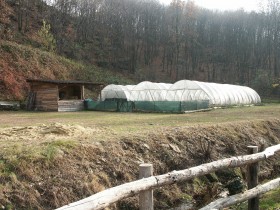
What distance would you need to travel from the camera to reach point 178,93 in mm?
35344

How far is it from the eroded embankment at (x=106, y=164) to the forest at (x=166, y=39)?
5086cm

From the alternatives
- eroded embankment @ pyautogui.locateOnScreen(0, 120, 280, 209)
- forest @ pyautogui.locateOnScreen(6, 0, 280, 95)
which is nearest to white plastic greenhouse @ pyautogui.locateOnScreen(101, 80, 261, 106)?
eroded embankment @ pyautogui.locateOnScreen(0, 120, 280, 209)

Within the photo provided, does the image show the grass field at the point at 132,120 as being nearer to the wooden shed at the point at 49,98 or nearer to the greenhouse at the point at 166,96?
the greenhouse at the point at 166,96

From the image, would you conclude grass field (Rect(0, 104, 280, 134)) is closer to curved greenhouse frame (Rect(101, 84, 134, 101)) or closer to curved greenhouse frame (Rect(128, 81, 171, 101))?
curved greenhouse frame (Rect(128, 81, 171, 101))

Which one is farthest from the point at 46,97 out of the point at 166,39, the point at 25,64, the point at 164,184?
the point at 166,39

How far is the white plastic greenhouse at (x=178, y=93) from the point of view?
3397 cm

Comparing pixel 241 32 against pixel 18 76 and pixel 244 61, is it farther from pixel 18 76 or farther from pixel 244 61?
pixel 18 76

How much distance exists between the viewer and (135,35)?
78438mm

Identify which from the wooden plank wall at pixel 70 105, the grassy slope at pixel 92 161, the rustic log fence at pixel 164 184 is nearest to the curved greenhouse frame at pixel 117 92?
the wooden plank wall at pixel 70 105

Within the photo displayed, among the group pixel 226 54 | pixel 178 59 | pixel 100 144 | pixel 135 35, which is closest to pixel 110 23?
pixel 135 35

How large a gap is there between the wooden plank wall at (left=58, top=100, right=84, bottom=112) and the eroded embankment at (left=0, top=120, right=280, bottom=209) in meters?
18.5

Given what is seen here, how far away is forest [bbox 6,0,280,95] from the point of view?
68.2 meters

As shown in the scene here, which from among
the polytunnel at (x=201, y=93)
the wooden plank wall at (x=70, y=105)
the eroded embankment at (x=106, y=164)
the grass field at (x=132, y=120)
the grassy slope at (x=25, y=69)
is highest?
the grassy slope at (x=25, y=69)

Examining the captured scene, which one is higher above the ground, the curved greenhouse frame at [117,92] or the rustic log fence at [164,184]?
the curved greenhouse frame at [117,92]
